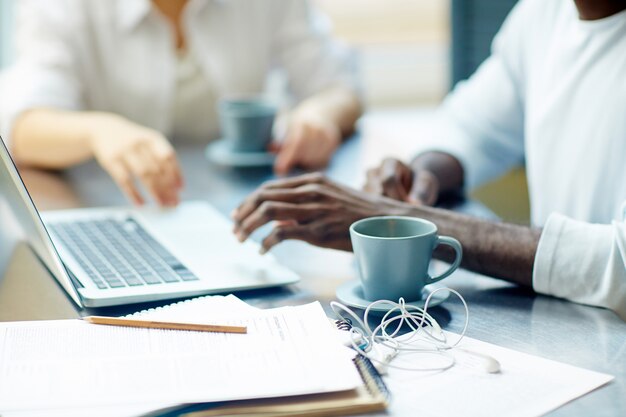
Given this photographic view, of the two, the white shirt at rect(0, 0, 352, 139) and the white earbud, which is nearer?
the white earbud

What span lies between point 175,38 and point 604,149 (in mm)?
1179

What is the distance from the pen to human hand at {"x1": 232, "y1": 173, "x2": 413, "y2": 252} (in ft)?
0.87

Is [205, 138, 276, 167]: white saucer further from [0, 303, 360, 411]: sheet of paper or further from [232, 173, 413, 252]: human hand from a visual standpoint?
[0, 303, 360, 411]: sheet of paper

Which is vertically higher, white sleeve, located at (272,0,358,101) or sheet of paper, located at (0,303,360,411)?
white sleeve, located at (272,0,358,101)

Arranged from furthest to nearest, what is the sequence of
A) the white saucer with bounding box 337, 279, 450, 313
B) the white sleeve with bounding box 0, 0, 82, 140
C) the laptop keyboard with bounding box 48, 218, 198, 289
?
the white sleeve with bounding box 0, 0, 82, 140 < the laptop keyboard with bounding box 48, 218, 198, 289 < the white saucer with bounding box 337, 279, 450, 313

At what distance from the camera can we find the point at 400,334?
82cm

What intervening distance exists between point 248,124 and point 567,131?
2.16 ft

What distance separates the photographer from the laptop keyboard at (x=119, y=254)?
0.98m

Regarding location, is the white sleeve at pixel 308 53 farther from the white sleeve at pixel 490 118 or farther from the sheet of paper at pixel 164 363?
the sheet of paper at pixel 164 363

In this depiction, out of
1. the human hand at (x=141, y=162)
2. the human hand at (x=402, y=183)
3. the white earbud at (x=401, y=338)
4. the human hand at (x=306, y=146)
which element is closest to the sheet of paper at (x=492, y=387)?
the white earbud at (x=401, y=338)

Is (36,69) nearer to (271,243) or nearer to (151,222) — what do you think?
(151,222)

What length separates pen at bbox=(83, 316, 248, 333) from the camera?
2.57ft

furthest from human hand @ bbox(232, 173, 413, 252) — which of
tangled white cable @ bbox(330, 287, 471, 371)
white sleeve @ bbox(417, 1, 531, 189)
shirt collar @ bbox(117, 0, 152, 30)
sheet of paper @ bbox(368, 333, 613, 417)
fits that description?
shirt collar @ bbox(117, 0, 152, 30)

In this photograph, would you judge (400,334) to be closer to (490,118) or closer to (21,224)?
(21,224)
